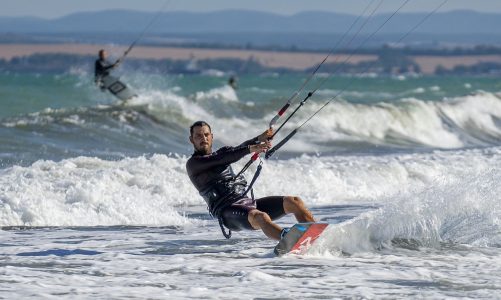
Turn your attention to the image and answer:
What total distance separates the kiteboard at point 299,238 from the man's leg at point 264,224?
0.08 metres

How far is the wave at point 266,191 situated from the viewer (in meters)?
10.9

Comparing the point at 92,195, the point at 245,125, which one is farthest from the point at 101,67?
the point at 92,195

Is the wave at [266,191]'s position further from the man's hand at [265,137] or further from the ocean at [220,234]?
the man's hand at [265,137]

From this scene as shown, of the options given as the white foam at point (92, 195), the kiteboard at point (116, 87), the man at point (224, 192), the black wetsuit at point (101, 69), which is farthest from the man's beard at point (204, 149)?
the kiteboard at point (116, 87)

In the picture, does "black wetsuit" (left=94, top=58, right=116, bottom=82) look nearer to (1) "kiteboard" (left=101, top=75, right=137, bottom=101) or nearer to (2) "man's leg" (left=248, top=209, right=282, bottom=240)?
(1) "kiteboard" (left=101, top=75, right=137, bottom=101)

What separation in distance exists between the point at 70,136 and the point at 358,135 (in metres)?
10.5

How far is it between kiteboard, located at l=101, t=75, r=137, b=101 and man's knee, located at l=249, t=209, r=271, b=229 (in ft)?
61.5

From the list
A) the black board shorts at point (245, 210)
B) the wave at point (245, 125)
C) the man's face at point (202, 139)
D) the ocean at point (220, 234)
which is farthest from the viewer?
the wave at point (245, 125)

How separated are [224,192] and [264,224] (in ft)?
1.71

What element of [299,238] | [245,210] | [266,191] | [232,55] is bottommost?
[299,238]

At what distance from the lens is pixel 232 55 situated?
143875mm

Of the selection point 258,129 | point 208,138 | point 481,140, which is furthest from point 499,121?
point 208,138

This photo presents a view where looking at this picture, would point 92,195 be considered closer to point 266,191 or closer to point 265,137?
point 266,191

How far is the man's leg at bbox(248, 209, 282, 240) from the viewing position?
9695mm
